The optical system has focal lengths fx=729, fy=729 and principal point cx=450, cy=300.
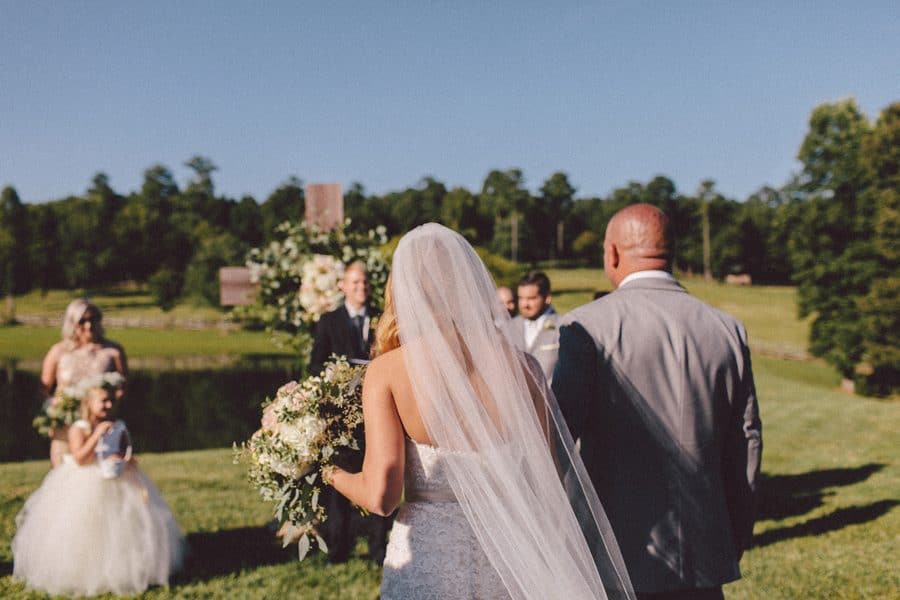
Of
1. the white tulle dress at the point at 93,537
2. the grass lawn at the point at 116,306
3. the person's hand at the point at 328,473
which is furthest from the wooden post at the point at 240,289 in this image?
the grass lawn at the point at 116,306

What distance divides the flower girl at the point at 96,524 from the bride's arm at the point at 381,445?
4.00 m

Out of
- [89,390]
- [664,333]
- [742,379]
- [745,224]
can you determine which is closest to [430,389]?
[664,333]

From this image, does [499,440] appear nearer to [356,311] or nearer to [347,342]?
[347,342]

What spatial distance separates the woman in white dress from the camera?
6418mm

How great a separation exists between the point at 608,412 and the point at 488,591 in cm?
88

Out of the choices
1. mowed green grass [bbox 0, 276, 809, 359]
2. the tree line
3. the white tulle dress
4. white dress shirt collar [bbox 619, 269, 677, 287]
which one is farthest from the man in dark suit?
mowed green grass [bbox 0, 276, 809, 359]

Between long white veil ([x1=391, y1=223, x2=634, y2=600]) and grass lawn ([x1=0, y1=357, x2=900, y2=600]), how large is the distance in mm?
3193

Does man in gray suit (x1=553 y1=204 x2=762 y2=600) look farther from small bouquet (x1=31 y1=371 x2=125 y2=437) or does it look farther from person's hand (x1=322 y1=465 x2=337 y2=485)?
small bouquet (x1=31 y1=371 x2=125 y2=437)

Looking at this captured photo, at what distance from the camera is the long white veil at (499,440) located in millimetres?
2850

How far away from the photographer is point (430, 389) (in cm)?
273

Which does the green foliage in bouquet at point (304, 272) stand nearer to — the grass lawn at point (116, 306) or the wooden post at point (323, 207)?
the wooden post at point (323, 207)

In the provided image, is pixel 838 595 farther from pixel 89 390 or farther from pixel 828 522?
pixel 89 390

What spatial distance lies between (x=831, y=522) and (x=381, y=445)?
6.96m

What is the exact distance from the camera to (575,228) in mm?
97438
